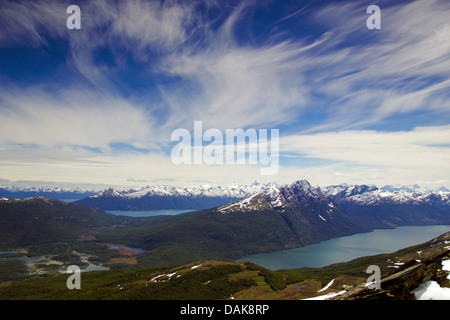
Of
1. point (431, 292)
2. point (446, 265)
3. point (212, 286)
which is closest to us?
point (431, 292)

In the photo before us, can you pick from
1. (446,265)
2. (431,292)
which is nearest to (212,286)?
(446,265)

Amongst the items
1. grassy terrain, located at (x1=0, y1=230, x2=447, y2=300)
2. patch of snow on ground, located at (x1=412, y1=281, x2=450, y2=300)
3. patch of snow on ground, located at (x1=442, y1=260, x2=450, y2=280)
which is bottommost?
grassy terrain, located at (x1=0, y1=230, x2=447, y2=300)

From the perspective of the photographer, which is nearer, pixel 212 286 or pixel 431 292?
pixel 431 292

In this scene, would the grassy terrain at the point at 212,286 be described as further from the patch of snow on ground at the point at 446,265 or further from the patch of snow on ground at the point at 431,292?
the patch of snow on ground at the point at 431,292

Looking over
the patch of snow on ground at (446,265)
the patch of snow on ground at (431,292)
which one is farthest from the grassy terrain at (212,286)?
the patch of snow on ground at (431,292)

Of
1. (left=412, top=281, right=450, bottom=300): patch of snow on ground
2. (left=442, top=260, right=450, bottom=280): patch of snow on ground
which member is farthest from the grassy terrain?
(left=412, top=281, right=450, bottom=300): patch of snow on ground

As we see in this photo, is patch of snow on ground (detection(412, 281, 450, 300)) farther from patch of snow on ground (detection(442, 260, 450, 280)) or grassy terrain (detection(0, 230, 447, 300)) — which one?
grassy terrain (detection(0, 230, 447, 300))

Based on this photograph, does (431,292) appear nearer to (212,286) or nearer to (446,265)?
(446,265)

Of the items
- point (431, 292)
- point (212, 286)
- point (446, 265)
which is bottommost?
point (212, 286)
